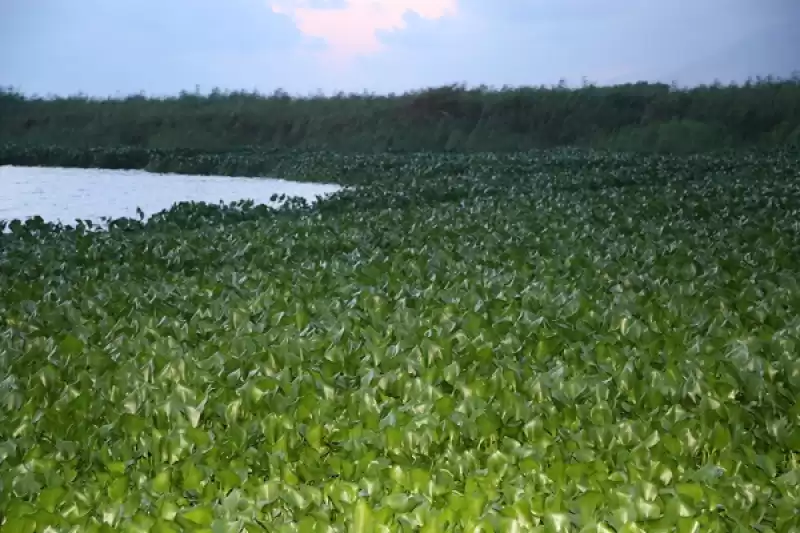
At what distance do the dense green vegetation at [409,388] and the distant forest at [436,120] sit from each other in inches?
763

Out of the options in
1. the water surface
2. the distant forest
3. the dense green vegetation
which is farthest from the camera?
the distant forest

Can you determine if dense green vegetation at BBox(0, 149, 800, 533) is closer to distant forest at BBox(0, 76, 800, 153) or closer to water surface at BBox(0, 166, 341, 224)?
water surface at BBox(0, 166, 341, 224)

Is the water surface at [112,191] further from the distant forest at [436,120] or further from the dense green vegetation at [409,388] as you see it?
the dense green vegetation at [409,388]

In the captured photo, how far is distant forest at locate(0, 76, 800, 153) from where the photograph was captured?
85.4 ft

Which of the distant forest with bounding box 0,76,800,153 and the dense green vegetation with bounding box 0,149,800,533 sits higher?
the distant forest with bounding box 0,76,800,153

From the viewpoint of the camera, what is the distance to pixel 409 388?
3.71 m

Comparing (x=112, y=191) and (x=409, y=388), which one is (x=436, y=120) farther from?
(x=409, y=388)

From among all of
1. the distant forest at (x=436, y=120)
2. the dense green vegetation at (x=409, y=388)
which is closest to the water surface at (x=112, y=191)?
the distant forest at (x=436, y=120)

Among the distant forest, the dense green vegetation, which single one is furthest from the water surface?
the dense green vegetation

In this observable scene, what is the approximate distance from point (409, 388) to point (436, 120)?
88.1ft

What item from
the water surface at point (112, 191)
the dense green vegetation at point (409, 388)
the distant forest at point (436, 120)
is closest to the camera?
the dense green vegetation at point (409, 388)

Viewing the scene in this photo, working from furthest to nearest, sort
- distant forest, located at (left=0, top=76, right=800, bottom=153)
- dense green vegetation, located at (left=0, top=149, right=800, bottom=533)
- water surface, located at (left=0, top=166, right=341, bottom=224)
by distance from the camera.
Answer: distant forest, located at (left=0, top=76, right=800, bottom=153) < water surface, located at (left=0, top=166, right=341, bottom=224) < dense green vegetation, located at (left=0, top=149, right=800, bottom=533)

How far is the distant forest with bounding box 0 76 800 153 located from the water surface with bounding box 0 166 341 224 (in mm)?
6074

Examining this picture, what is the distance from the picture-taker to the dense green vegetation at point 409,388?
2.71 meters
